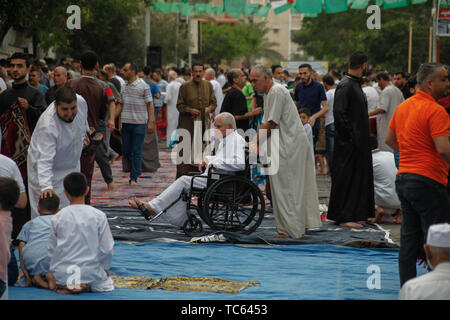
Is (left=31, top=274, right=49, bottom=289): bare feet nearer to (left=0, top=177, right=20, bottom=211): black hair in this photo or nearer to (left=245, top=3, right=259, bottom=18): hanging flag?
(left=0, top=177, right=20, bottom=211): black hair

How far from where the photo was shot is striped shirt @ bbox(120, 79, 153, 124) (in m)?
13.4

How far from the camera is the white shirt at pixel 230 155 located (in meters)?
9.06

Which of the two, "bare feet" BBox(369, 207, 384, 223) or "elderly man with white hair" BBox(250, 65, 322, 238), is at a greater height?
"elderly man with white hair" BBox(250, 65, 322, 238)

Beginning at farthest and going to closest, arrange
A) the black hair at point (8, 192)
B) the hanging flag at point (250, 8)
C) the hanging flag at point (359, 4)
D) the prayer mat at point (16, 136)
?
the hanging flag at point (250, 8)
the hanging flag at point (359, 4)
the prayer mat at point (16, 136)
the black hair at point (8, 192)

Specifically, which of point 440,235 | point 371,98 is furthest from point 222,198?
point 371,98

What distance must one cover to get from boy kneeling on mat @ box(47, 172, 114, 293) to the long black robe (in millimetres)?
4277

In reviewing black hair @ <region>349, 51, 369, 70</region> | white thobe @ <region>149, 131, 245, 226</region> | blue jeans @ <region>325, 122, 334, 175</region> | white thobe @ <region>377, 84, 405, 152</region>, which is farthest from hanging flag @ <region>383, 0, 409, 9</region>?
white thobe @ <region>149, 131, 245, 226</region>

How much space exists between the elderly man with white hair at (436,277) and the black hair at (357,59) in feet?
18.2

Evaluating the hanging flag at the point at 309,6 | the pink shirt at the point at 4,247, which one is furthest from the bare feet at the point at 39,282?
the hanging flag at the point at 309,6

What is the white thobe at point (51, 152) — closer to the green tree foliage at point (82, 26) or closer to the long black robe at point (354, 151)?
the long black robe at point (354, 151)

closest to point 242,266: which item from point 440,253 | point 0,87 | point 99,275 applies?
point 99,275

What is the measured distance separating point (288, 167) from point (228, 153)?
77 cm

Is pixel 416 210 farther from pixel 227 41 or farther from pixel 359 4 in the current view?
pixel 227 41
